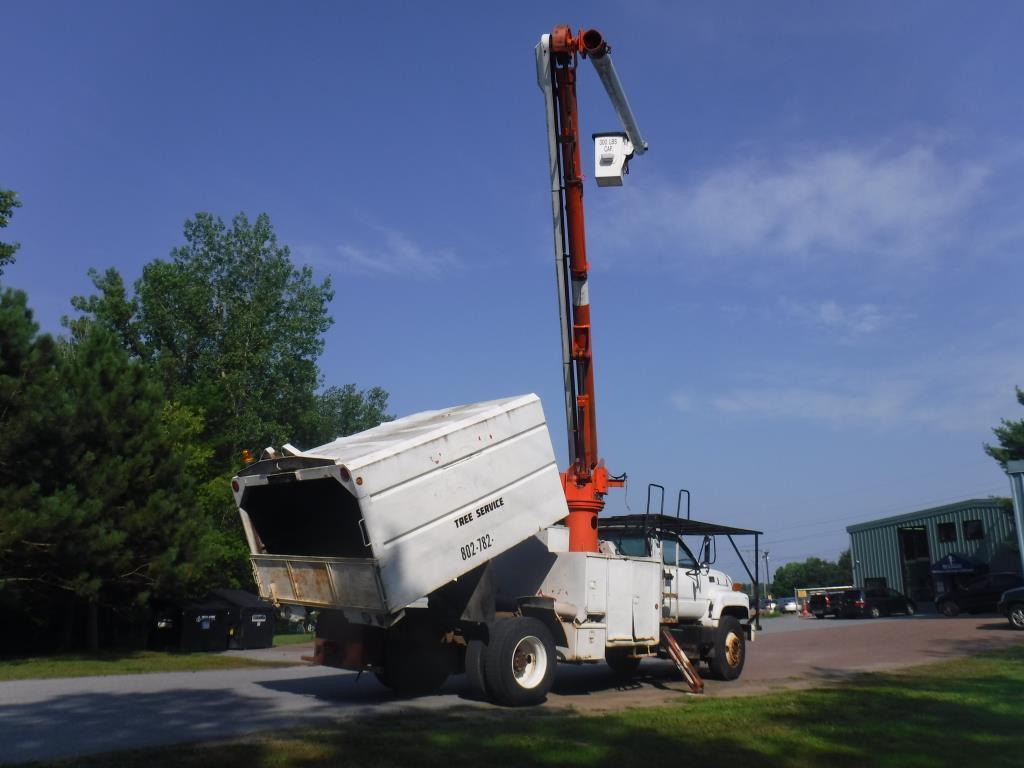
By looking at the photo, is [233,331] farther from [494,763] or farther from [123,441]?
[494,763]

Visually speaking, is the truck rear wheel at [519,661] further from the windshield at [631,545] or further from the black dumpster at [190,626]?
the black dumpster at [190,626]

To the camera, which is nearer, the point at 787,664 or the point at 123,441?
the point at 787,664

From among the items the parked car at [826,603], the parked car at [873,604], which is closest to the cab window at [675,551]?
the parked car at [873,604]

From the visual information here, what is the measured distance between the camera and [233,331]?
40.3 m

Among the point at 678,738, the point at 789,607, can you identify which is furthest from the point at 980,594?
the point at 789,607

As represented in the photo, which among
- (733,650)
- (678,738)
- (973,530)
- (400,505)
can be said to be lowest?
(678,738)

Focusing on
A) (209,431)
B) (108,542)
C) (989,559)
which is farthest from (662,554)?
(989,559)

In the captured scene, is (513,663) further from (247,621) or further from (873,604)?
(873,604)

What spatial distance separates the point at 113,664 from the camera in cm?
1867

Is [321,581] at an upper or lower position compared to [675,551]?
lower

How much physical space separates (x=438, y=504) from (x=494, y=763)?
3.44m

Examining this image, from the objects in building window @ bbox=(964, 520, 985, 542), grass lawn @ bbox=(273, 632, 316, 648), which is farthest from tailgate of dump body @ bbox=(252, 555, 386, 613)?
building window @ bbox=(964, 520, 985, 542)

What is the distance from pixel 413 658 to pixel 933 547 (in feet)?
150

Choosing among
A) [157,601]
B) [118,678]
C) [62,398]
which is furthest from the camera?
[157,601]
